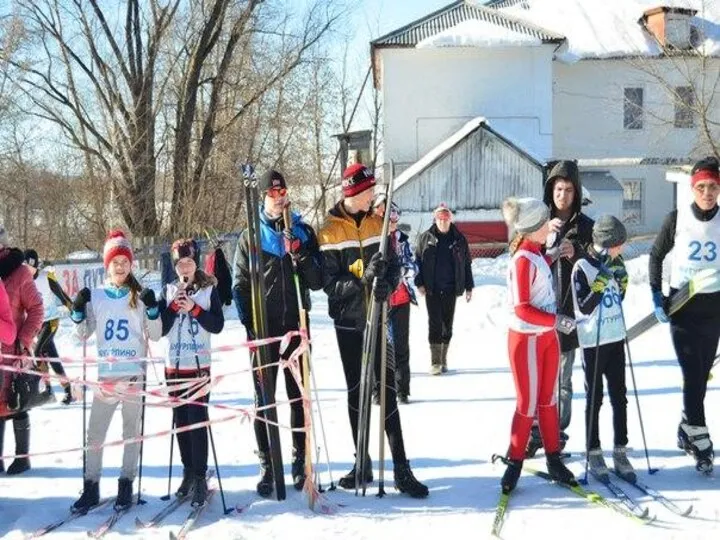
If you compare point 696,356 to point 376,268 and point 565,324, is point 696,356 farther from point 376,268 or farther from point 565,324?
point 376,268

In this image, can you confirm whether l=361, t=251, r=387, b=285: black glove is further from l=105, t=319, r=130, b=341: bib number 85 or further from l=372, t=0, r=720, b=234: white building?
l=372, t=0, r=720, b=234: white building

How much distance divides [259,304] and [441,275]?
14.7ft

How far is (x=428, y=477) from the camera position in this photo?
5.19 metres

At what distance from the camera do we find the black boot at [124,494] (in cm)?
472

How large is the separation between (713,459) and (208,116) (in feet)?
75.8

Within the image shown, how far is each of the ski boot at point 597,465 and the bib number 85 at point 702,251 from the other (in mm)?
1399

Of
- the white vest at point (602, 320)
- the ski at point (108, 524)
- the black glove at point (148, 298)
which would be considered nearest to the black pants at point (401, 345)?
the white vest at point (602, 320)

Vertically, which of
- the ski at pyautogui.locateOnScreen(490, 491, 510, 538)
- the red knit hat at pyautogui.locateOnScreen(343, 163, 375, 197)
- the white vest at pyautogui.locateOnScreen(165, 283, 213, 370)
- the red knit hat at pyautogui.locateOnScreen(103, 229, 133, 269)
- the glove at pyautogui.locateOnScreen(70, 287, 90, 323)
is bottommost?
the ski at pyautogui.locateOnScreen(490, 491, 510, 538)

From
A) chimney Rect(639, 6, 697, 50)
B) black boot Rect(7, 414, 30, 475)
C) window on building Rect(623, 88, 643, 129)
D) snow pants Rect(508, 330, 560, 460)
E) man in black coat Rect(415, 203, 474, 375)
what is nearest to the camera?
snow pants Rect(508, 330, 560, 460)

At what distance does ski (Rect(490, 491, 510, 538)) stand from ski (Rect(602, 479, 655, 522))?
640 millimetres

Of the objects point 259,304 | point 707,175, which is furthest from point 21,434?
point 707,175

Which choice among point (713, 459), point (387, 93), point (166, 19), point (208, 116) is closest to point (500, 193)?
point (387, 93)

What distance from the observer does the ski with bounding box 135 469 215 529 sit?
4422mm

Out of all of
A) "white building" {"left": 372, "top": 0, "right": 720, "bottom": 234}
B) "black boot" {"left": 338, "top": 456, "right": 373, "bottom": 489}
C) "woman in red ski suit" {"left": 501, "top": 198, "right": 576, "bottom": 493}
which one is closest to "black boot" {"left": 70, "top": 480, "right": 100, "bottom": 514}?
"black boot" {"left": 338, "top": 456, "right": 373, "bottom": 489}
